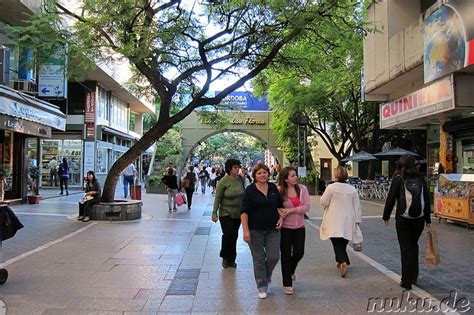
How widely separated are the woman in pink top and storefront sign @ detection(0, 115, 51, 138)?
33.9 feet

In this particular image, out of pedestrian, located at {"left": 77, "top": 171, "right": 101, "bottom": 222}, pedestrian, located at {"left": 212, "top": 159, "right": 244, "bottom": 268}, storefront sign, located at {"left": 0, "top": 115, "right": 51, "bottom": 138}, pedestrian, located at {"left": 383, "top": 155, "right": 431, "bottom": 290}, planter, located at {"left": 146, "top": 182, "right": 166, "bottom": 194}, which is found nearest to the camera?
pedestrian, located at {"left": 383, "top": 155, "right": 431, "bottom": 290}

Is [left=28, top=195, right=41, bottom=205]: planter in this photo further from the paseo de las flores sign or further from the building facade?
the paseo de las flores sign

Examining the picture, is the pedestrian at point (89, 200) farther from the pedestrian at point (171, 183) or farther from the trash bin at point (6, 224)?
the trash bin at point (6, 224)

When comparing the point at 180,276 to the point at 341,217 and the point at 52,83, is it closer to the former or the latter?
the point at 341,217

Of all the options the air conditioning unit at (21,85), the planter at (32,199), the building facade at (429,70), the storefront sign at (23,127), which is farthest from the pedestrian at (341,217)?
the planter at (32,199)

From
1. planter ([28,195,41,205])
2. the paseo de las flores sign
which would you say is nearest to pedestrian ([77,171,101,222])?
planter ([28,195,41,205])

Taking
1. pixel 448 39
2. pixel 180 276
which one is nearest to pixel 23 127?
pixel 180 276

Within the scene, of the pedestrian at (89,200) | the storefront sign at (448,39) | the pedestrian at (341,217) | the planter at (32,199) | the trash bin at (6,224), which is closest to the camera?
the trash bin at (6,224)

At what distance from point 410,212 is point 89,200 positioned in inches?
349

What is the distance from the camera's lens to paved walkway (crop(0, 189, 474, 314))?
512 centimetres

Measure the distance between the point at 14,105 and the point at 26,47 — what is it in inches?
103

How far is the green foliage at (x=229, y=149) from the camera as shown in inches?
2645

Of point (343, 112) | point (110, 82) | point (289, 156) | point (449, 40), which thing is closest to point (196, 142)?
point (289, 156)

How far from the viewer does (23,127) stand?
14.5m
